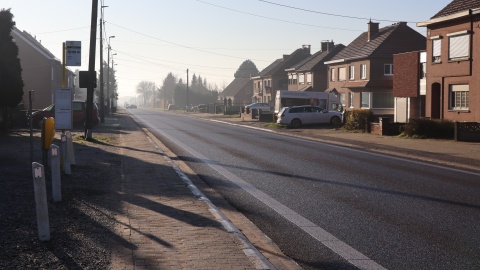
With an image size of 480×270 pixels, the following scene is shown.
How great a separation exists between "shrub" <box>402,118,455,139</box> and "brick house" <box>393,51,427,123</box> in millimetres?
13623

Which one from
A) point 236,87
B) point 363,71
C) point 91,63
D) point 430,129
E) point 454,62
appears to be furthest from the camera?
point 236,87

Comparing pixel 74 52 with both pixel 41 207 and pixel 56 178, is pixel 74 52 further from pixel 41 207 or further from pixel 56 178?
pixel 41 207

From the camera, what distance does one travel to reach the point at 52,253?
7.26 m

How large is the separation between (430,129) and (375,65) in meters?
30.2

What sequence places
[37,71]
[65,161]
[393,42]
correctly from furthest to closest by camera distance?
[37,71] < [393,42] < [65,161]

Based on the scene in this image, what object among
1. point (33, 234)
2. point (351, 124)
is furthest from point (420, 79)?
point (33, 234)

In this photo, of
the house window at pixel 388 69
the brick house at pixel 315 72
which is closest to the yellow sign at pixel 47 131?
the house window at pixel 388 69

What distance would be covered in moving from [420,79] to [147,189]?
118 ft

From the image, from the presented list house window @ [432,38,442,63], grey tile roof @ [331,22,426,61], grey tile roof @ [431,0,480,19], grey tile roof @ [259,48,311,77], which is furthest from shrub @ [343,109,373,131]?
grey tile roof @ [259,48,311,77]

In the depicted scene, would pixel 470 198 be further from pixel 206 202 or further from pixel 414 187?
pixel 206 202

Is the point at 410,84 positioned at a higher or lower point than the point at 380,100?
higher

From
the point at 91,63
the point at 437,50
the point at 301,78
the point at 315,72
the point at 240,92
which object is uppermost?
the point at 315,72

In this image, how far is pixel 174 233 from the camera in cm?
851

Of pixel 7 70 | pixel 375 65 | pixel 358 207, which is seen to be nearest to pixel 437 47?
pixel 7 70
